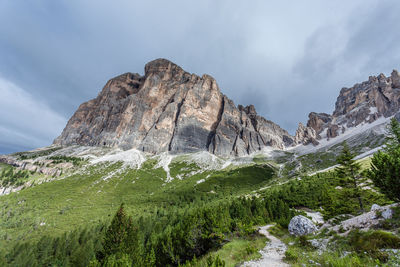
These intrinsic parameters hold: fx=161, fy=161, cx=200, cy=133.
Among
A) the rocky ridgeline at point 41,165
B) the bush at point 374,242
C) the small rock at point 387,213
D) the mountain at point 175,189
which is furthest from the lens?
the rocky ridgeline at point 41,165

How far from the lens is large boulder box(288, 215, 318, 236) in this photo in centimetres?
1744

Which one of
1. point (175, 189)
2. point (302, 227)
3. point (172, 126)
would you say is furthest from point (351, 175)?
point (172, 126)

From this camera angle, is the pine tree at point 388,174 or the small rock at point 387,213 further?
the pine tree at point 388,174

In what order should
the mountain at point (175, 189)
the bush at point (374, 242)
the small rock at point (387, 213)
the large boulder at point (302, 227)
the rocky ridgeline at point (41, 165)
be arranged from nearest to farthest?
the bush at point (374, 242), the small rock at point (387, 213), the large boulder at point (302, 227), the mountain at point (175, 189), the rocky ridgeline at point (41, 165)

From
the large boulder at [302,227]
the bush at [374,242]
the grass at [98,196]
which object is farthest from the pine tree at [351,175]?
the grass at [98,196]

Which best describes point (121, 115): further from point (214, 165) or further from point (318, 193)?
point (318, 193)

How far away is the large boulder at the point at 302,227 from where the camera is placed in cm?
1744

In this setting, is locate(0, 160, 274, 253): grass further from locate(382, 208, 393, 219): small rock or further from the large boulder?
locate(382, 208, 393, 219): small rock

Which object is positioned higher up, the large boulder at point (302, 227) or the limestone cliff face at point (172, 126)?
the limestone cliff face at point (172, 126)

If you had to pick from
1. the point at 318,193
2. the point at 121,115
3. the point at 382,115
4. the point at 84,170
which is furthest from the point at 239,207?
the point at 382,115

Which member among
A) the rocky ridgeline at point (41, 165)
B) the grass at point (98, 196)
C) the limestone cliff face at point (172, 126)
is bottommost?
the grass at point (98, 196)

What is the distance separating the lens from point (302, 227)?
18.0m

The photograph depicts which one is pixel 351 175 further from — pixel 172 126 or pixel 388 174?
pixel 172 126

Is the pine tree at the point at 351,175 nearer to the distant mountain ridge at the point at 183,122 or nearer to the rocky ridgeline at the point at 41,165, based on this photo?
the distant mountain ridge at the point at 183,122
